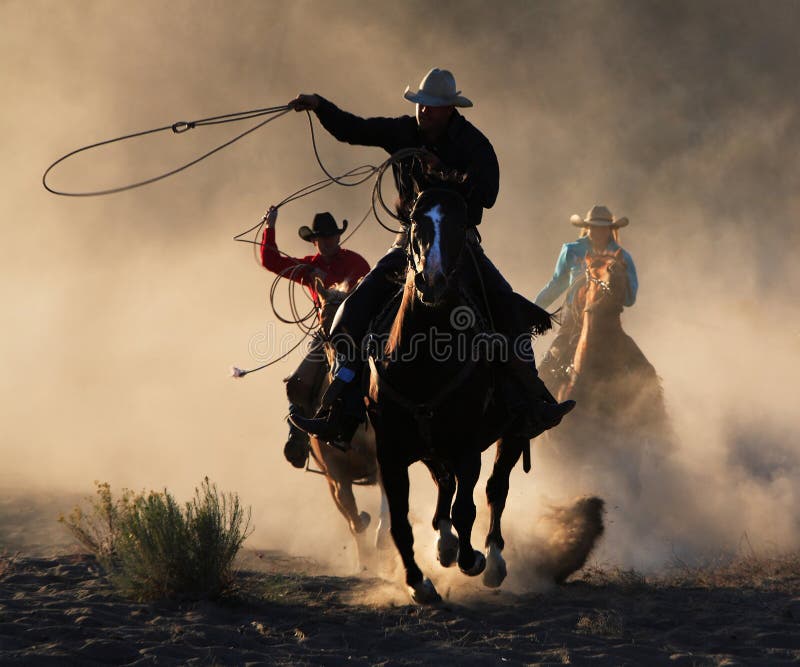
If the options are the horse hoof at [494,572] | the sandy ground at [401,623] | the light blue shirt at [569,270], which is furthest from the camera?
the light blue shirt at [569,270]

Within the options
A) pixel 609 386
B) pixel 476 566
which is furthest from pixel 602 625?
pixel 609 386

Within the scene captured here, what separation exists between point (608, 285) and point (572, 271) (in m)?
0.89

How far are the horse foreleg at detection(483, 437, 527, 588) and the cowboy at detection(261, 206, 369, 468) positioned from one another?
223 centimetres

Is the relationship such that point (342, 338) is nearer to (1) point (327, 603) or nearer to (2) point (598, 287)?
(1) point (327, 603)

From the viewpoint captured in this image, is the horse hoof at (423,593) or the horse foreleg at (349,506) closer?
the horse hoof at (423,593)

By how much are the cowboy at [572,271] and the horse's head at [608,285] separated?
0.72 ft

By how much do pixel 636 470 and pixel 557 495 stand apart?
0.87 meters

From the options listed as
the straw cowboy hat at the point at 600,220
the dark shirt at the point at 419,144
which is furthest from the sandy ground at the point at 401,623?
the straw cowboy hat at the point at 600,220

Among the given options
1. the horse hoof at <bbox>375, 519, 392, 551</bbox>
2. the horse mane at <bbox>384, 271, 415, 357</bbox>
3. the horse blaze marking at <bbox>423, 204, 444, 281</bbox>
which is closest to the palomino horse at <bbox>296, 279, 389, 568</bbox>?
the horse hoof at <bbox>375, 519, 392, 551</bbox>

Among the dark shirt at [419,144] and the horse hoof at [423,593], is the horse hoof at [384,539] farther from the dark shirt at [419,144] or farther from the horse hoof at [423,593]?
the dark shirt at [419,144]

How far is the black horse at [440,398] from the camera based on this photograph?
7484mm

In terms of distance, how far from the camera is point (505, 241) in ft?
186

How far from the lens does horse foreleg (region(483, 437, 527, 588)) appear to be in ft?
27.6

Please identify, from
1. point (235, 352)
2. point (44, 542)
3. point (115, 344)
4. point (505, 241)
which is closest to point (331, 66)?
point (505, 241)
